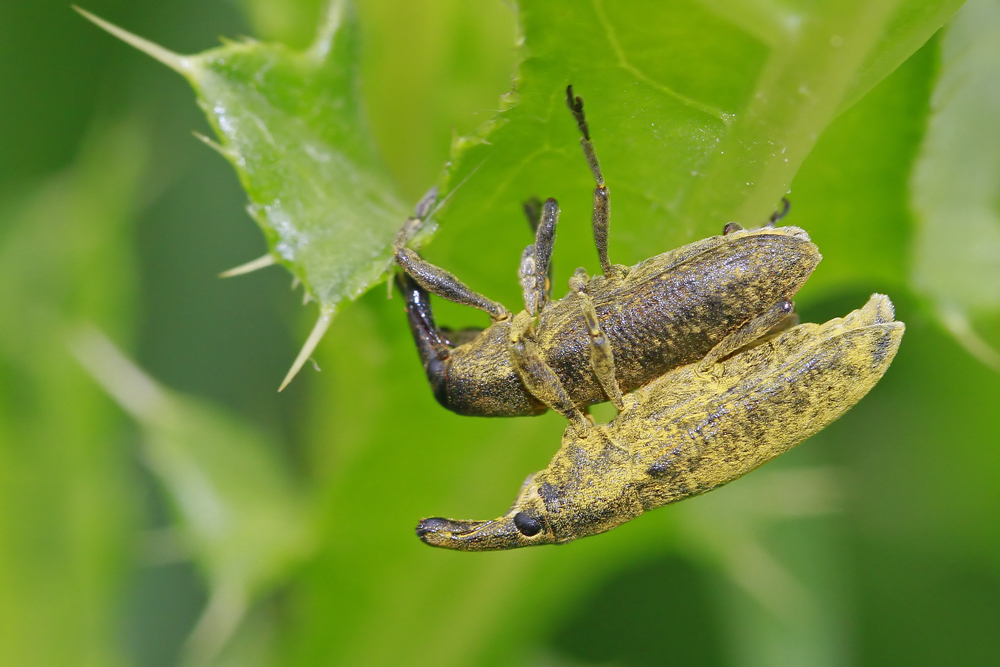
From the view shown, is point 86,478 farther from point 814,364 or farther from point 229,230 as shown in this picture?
point 814,364

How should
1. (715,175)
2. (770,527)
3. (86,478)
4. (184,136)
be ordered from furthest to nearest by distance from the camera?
1. (184,136)
2. (770,527)
3. (86,478)
4. (715,175)

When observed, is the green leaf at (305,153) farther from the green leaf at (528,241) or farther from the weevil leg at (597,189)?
the weevil leg at (597,189)

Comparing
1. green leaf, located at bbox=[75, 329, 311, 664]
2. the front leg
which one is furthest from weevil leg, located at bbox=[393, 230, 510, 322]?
green leaf, located at bbox=[75, 329, 311, 664]

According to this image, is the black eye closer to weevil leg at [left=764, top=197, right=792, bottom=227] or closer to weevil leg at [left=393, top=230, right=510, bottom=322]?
weevil leg at [left=393, top=230, right=510, bottom=322]

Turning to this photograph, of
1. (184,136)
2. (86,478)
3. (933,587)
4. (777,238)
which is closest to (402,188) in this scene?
(777,238)

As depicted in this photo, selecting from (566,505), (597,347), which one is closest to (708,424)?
(597,347)

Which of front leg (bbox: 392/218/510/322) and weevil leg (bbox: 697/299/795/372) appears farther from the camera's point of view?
A: front leg (bbox: 392/218/510/322)
